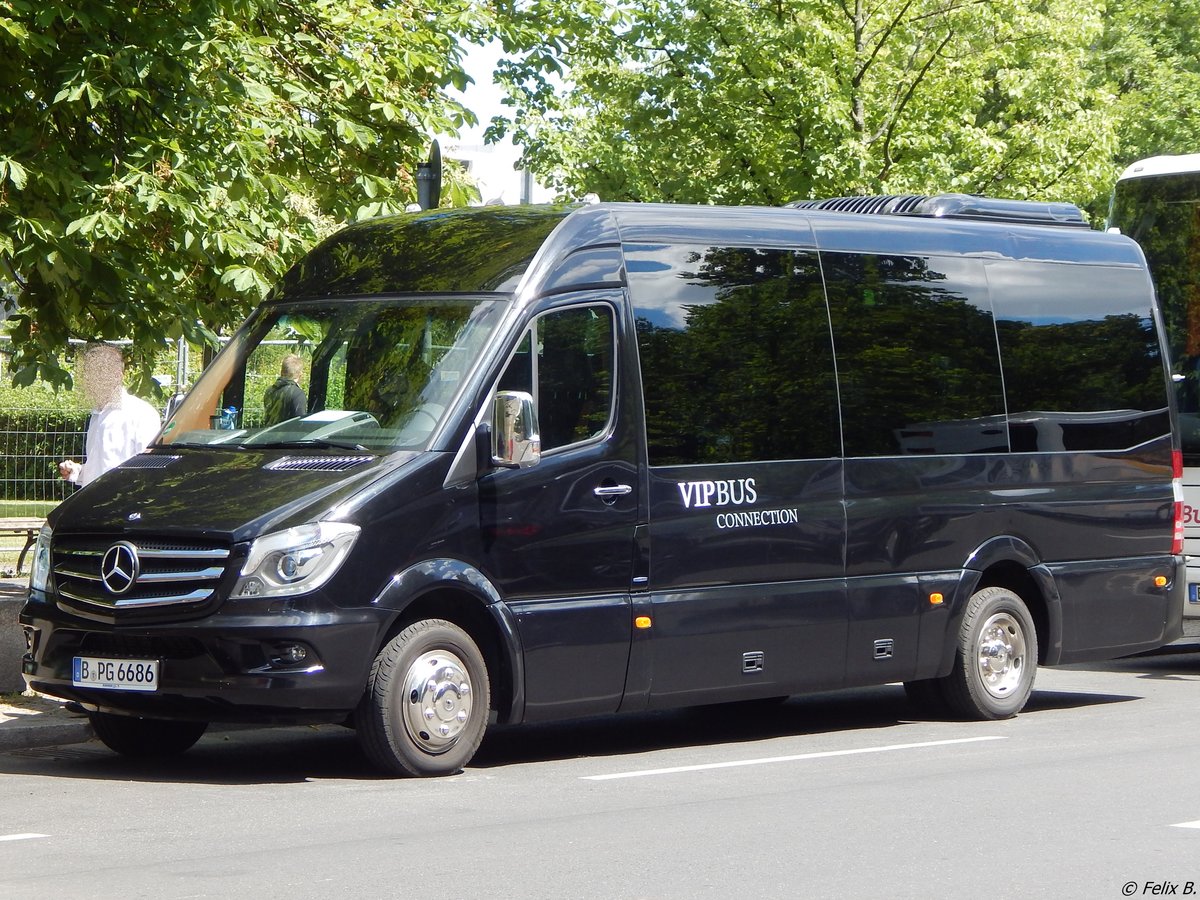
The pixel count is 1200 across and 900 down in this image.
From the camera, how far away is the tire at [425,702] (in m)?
8.44

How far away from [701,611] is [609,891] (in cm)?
353

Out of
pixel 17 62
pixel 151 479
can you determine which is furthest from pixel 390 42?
pixel 151 479

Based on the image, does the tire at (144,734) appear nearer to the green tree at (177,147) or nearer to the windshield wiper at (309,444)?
the windshield wiper at (309,444)

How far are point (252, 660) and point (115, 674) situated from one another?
702mm

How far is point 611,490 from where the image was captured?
30.3 feet

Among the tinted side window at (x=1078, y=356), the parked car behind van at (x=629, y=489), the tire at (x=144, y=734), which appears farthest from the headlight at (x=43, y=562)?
the tinted side window at (x=1078, y=356)

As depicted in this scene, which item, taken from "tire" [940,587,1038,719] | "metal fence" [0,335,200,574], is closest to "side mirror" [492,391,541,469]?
"tire" [940,587,1038,719]

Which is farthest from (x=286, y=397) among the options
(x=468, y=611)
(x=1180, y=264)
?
→ (x=1180, y=264)

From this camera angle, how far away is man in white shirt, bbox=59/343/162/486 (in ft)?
36.8

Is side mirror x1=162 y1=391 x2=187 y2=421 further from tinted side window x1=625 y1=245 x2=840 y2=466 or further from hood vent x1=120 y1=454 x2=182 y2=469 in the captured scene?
tinted side window x1=625 y1=245 x2=840 y2=466

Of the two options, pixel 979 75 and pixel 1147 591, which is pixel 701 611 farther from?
pixel 979 75

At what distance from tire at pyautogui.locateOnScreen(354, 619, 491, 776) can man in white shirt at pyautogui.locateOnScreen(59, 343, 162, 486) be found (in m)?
3.34

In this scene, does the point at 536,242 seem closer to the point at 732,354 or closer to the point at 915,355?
the point at 732,354

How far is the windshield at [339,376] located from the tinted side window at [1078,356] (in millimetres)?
3811
